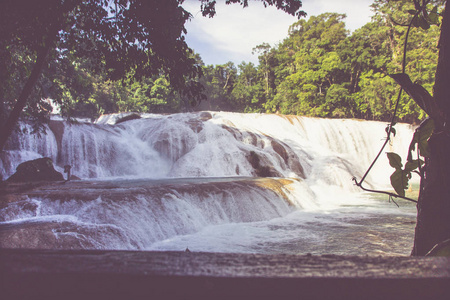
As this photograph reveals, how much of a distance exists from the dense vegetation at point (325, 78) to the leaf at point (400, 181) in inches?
705

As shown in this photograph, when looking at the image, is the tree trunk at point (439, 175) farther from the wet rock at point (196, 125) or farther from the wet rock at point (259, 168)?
the wet rock at point (196, 125)

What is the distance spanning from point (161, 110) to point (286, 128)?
25.8m

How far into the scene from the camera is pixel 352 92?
32781 mm

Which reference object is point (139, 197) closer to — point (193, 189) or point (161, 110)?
point (193, 189)

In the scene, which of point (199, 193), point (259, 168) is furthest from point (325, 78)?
point (199, 193)

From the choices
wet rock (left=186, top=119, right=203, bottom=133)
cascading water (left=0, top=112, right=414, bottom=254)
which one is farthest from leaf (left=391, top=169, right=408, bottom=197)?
wet rock (left=186, top=119, right=203, bottom=133)

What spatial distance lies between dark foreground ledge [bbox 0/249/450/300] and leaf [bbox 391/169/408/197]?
645 millimetres

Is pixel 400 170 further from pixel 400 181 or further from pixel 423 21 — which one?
pixel 423 21

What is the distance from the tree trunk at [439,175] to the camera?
1155mm

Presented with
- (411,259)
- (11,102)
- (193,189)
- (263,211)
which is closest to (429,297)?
(411,259)

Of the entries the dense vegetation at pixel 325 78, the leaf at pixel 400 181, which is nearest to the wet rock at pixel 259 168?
the dense vegetation at pixel 325 78

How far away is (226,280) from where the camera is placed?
67 centimetres

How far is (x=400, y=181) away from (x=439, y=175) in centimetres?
17

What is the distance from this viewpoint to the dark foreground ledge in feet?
2.19
